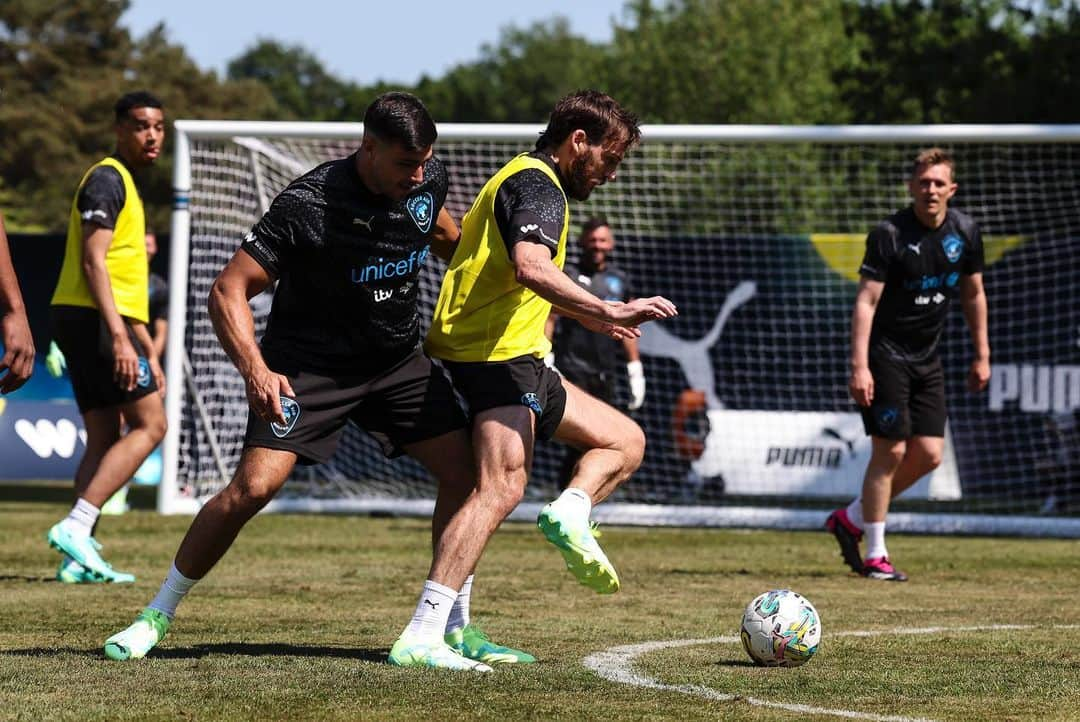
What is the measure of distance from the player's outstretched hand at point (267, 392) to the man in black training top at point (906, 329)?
467cm

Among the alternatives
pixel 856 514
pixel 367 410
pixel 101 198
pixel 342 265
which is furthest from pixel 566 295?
pixel 856 514

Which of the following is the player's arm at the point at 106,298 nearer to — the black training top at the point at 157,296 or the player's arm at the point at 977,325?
the player's arm at the point at 977,325

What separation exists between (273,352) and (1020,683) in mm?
2654

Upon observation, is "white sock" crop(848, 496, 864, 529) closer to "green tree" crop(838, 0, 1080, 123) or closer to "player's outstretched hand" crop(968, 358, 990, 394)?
"player's outstretched hand" crop(968, 358, 990, 394)

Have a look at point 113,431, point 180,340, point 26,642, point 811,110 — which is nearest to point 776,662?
point 26,642

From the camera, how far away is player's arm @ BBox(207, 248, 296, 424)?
17.9 ft

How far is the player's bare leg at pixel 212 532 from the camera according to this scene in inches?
223

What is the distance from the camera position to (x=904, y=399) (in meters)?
9.53

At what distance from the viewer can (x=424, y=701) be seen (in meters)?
4.89

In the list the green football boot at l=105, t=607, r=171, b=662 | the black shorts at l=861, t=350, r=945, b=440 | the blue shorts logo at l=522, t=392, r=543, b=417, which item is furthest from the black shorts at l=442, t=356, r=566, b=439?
the black shorts at l=861, t=350, r=945, b=440

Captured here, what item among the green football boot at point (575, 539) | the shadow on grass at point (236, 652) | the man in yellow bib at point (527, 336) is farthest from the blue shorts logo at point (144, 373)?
the green football boot at point (575, 539)

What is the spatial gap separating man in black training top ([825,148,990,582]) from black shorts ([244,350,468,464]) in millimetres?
4021

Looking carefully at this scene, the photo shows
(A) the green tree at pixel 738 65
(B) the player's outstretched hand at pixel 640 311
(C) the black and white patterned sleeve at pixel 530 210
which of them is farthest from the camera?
(A) the green tree at pixel 738 65

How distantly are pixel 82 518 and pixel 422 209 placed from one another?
371 cm
